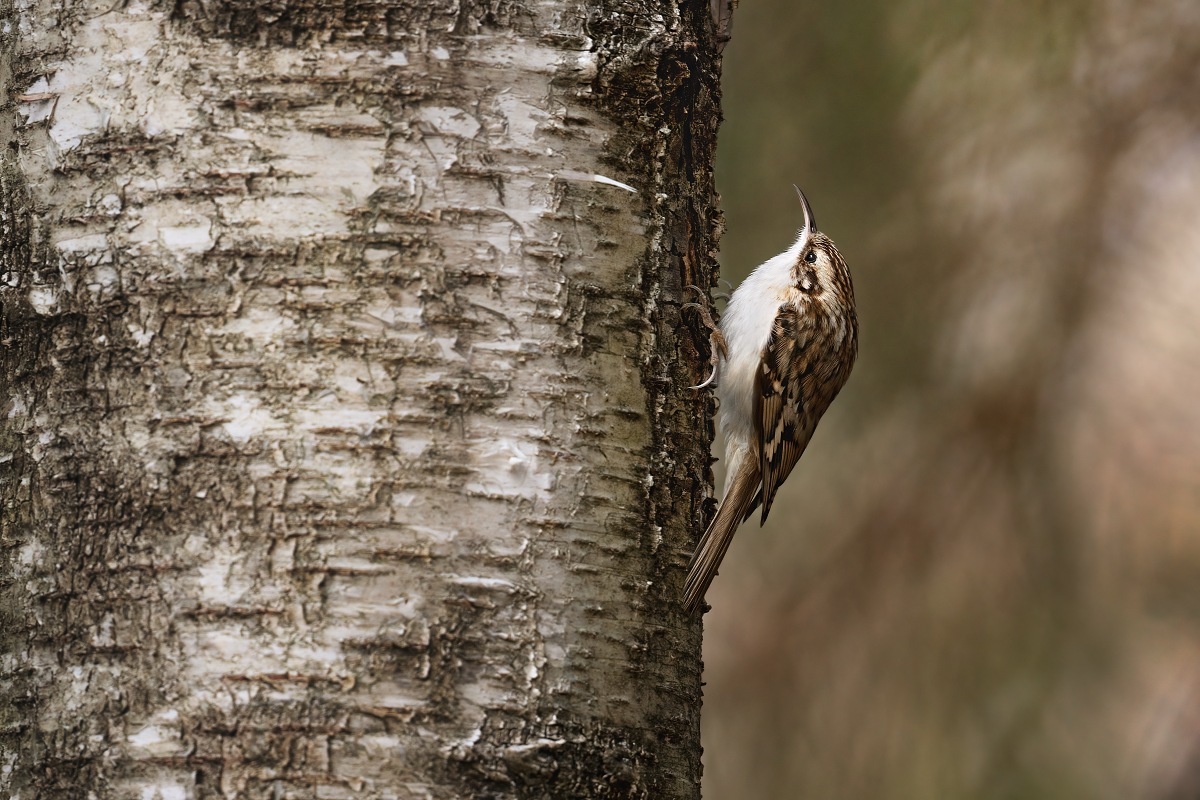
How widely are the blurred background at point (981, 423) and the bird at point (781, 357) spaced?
0.15 meters

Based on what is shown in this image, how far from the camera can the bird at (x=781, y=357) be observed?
9.35 ft

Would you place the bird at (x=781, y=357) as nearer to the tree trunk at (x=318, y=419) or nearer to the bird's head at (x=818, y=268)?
the bird's head at (x=818, y=268)

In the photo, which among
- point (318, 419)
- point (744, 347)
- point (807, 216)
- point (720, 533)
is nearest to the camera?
point (318, 419)

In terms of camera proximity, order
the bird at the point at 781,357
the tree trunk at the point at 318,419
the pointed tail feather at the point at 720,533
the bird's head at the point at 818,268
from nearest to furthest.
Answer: the tree trunk at the point at 318,419
the pointed tail feather at the point at 720,533
the bird at the point at 781,357
the bird's head at the point at 818,268

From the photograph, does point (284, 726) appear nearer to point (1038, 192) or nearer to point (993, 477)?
point (993, 477)

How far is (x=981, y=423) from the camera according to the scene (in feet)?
9.77

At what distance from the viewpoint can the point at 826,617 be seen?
3.13 metres

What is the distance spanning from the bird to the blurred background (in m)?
0.15

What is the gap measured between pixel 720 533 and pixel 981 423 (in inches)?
42.7

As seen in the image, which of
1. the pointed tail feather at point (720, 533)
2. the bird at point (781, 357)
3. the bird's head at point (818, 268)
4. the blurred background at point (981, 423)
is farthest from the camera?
the bird's head at point (818, 268)

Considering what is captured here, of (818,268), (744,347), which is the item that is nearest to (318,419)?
(744,347)

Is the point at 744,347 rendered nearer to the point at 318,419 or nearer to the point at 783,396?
the point at 783,396

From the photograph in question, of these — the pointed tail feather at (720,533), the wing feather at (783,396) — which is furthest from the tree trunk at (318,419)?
the wing feather at (783,396)

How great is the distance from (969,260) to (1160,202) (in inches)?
17.3
